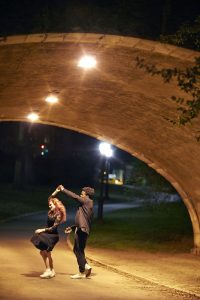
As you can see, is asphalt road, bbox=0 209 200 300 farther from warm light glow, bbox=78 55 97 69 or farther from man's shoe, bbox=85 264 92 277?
warm light glow, bbox=78 55 97 69

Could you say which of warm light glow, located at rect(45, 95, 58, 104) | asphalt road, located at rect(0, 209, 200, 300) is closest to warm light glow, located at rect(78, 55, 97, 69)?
warm light glow, located at rect(45, 95, 58, 104)

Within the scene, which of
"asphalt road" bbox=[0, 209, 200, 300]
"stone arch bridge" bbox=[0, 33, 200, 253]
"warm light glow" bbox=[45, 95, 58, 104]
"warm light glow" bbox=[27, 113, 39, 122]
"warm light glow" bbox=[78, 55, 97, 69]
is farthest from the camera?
"warm light glow" bbox=[27, 113, 39, 122]

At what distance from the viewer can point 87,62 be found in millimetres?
11359

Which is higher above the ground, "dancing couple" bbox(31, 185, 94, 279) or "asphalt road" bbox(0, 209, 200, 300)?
"dancing couple" bbox(31, 185, 94, 279)

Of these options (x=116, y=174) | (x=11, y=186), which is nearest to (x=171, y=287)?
(x=11, y=186)

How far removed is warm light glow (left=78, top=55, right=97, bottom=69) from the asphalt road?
4.58m

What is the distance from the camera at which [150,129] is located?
52.6 feet

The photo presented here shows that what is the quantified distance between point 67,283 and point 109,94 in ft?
16.4

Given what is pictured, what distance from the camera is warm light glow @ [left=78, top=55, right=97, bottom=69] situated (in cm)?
1110

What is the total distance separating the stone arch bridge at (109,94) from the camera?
34.1 ft

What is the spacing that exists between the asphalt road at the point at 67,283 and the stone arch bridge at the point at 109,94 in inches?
151

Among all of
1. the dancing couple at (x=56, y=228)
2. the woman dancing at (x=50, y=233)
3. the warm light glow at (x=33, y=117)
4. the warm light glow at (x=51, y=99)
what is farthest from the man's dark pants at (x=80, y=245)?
the warm light glow at (x=33, y=117)

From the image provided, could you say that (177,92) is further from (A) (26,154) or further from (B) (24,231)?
(A) (26,154)

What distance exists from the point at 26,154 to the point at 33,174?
329 inches
